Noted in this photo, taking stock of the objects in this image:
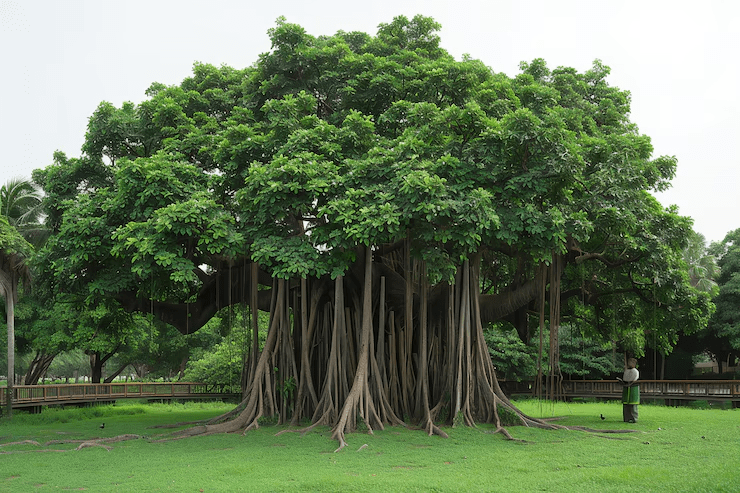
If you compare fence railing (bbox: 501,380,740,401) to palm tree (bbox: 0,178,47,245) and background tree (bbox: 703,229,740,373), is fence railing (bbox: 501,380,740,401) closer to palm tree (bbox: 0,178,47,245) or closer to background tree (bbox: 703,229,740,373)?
background tree (bbox: 703,229,740,373)

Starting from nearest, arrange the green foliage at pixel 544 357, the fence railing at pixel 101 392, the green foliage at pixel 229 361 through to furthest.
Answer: the fence railing at pixel 101 392
the green foliage at pixel 229 361
the green foliage at pixel 544 357

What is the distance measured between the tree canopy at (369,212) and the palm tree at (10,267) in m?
2.59

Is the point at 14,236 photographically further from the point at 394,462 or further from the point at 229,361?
the point at 394,462

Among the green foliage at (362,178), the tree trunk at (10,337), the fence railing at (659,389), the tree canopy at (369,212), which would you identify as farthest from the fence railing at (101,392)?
the fence railing at (659,389)

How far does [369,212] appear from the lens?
424 inches

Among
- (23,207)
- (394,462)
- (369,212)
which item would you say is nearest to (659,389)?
(369,212)

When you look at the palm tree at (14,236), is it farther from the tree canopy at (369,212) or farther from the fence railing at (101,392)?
the tree canopy at (369,212)

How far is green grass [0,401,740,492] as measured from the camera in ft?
24.9

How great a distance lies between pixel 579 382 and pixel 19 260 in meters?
18.6

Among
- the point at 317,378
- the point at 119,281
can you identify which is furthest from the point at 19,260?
the point at 317,378

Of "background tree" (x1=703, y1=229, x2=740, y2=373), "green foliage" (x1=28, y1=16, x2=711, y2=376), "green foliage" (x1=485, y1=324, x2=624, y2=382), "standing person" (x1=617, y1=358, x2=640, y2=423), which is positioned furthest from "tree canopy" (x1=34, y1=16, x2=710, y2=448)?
"background tree" (x1=703, y1=229, x2=740, y2=373)

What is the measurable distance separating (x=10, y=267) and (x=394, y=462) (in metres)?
12.9

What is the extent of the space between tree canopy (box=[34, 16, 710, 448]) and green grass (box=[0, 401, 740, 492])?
1.32 metres

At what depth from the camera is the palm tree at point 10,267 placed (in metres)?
16.9
